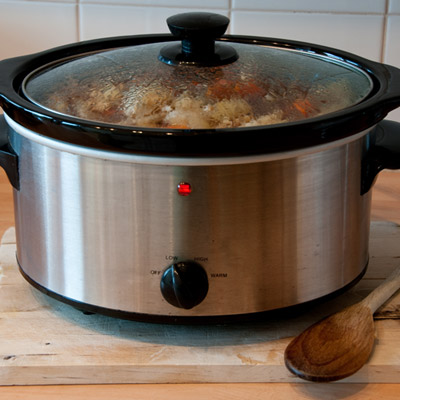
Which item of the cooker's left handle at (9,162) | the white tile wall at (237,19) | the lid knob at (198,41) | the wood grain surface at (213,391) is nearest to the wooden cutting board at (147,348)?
the wood grain surface at (213,391)

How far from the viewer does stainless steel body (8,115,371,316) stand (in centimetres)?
78

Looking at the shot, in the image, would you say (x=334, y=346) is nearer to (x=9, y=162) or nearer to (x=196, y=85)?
(x=196, y=85)

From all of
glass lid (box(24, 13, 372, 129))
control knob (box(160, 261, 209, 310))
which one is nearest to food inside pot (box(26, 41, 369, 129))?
glass lid (box(24, 13, 372, 129))

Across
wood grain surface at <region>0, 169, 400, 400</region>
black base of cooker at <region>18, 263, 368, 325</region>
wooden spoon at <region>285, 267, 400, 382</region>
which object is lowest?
wood grain surface at <region>0, 169, 400, 400</region>

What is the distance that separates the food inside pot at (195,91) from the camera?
82cm

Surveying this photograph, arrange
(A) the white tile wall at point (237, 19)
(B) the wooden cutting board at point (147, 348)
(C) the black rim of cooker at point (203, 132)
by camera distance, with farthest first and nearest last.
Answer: (A) the white tile wall at point (237, 19) → (B) the wooden cutting board at point (147, 348) → (C) the black rim of cooker at point (203, 132)

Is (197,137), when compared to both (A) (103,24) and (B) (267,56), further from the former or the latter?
(A) (103,24)

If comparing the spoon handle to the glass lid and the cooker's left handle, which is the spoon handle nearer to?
the glass lid

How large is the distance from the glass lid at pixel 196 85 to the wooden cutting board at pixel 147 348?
261 millimetres

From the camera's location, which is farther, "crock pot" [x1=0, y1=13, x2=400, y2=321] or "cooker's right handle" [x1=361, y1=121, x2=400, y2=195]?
"cooker's right handle" [x1=361, y1=121, x2=400, y2=195]

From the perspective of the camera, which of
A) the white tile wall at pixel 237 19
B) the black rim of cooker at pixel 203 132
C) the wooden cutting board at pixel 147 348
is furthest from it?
the white tile wall at pixel 237 19

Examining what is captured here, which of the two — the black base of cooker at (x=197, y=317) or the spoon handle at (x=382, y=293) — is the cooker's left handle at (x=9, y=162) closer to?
the black base of cooker at (x=197, y=317)

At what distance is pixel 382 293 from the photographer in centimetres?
95

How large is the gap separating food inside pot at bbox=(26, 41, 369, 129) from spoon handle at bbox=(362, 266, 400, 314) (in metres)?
0.25
